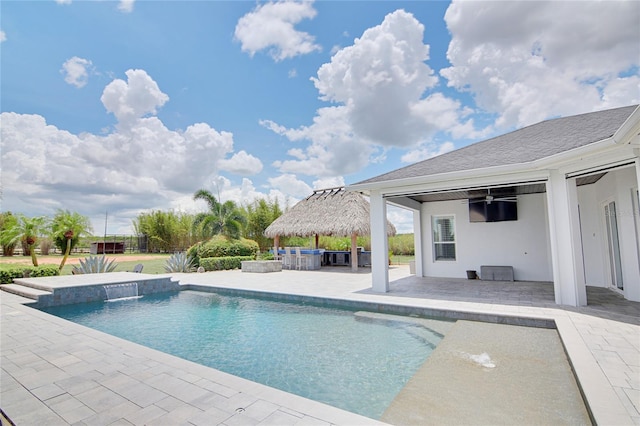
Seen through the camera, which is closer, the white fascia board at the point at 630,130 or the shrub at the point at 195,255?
the white fascia board at the point at 630,130

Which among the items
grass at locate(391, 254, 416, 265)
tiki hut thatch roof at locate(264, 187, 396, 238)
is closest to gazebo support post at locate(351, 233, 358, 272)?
tiki hut thatch roof at locate(264, 187, 396, 238)

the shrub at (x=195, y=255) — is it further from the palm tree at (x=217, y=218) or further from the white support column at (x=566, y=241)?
the white support column at (x=566, y=241)

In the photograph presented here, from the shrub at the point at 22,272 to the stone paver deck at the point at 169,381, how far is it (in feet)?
21.6

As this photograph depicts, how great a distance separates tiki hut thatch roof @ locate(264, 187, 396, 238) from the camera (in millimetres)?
14789

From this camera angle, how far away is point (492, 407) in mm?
2846

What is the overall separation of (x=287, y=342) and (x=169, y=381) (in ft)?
7.61

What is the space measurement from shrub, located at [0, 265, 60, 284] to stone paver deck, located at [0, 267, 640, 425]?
6592mm

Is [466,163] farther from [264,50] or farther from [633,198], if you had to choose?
[264,50]

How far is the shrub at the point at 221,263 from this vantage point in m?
15.0

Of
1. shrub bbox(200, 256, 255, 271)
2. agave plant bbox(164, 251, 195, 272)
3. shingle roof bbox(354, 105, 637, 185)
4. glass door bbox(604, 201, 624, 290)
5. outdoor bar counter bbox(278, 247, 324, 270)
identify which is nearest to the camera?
shingle roof bbox(354, 105, 637, 185)

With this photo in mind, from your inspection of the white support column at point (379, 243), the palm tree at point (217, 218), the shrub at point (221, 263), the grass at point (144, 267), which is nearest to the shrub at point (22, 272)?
the grass at point (144, 267)

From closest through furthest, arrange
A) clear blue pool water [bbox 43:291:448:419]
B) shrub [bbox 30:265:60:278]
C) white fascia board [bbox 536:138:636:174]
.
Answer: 1. clear blue pool water [bbox 43:291:448:419]
2. white fascia board [bbox 536:138:636:174]
3. shrub [bbox 30:265:60:278]

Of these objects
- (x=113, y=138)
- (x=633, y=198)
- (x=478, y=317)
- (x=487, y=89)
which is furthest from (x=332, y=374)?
(x=113, y=138)

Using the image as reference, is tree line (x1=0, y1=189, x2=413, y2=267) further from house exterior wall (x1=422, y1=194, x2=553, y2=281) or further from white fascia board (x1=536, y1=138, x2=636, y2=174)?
white fascia board (x1=536, y1=138, x2=636, y2=174)
